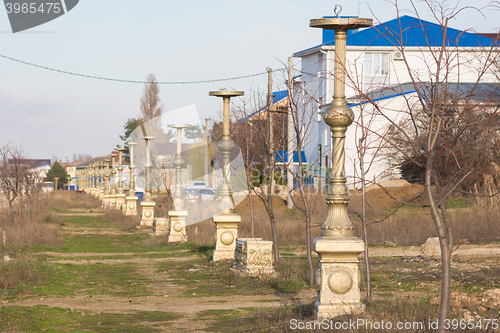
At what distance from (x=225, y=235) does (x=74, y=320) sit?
6.92 m

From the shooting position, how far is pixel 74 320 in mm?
8836

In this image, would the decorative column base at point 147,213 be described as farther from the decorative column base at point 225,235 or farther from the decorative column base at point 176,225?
the decorative column base at point 225,235

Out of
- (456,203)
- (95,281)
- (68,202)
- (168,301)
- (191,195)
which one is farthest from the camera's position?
(68,202)

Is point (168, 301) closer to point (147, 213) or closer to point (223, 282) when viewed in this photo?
point (223, 282)

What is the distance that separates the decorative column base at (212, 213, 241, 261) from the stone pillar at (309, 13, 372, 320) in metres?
8.14

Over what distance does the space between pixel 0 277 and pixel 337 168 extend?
25.2 ft

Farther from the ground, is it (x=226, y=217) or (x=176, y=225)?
(x=226, y=217)

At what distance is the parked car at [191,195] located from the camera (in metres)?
39.6

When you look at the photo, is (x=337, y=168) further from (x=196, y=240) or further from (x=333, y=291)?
(x=196, y=240)

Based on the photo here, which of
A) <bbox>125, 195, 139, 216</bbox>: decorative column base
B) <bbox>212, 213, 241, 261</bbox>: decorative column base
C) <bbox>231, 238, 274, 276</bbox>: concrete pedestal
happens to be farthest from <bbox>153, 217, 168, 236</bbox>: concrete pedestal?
<bbox>125, 195, 139, 216</bbox>: decorative column base

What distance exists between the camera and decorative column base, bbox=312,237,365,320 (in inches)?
281

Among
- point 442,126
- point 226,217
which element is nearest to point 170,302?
point 226,217

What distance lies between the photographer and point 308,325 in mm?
6926

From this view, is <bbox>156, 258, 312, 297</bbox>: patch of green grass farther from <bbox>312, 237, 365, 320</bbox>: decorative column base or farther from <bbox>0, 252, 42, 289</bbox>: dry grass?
<bbox>312, 237, 365, 320</bbox>: decorative column base
